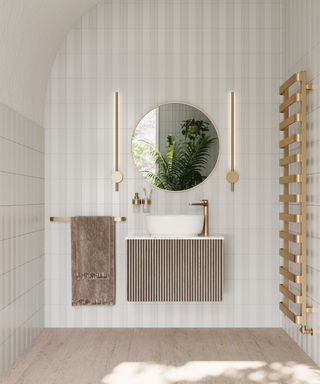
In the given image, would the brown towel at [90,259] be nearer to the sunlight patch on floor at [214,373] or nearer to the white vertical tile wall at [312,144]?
the sunlight patch on floor at [214,373]

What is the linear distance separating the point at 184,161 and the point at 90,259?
43.7 inches

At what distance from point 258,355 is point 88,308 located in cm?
149

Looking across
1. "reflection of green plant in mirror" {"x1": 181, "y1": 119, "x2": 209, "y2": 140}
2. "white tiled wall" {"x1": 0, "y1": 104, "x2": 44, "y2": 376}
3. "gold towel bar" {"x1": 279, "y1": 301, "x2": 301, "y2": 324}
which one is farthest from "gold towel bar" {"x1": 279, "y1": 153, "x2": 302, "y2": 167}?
"white tiled wall" {"x1": 0, "y1": 104, "x2": 44, "y2": 376}

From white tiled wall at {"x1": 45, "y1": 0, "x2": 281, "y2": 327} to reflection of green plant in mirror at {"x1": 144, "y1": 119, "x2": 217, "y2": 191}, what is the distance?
0.09 meters

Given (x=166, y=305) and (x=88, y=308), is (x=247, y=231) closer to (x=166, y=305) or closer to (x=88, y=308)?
(x=166, y=305)

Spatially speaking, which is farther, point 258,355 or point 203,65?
point 203,65

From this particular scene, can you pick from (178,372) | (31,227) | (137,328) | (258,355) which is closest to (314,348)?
(258,355)

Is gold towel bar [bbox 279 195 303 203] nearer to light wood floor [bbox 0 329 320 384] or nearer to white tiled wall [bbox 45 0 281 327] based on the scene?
white tiled wall [bbox 45 0 281 327]

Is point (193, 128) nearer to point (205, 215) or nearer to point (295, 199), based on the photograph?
point (205, 215)

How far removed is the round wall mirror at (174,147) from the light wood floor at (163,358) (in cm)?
123

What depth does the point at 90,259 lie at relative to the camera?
4293 millimetres

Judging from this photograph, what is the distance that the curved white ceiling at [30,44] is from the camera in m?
3.31

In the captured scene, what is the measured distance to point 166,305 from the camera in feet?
14.5

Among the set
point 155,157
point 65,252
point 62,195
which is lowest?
point 65,252
